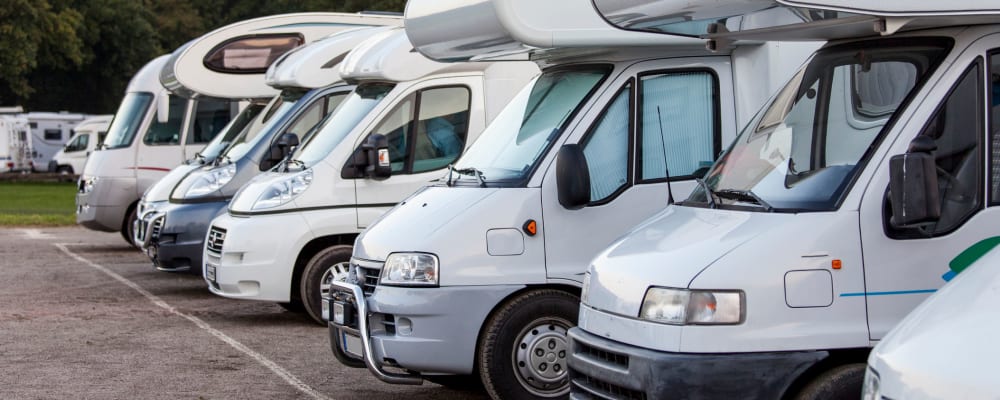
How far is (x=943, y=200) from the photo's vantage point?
624 cm

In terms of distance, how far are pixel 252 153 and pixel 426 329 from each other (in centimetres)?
641

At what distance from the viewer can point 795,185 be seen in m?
6.46

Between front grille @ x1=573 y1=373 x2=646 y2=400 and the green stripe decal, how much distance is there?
1289 mm

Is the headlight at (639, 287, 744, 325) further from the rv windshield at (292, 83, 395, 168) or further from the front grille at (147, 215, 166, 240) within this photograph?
the front grille at (147, 215, 166, 240)

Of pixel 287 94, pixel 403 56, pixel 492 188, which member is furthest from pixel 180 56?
pixel 492 188

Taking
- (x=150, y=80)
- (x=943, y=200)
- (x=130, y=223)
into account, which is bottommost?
(x=130, y=223)

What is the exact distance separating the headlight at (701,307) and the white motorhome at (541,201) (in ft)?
6.62

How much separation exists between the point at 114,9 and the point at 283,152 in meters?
50.1

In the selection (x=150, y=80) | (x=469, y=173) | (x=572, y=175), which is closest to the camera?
(x=572, y=175)

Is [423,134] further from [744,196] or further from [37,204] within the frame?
[37,204]

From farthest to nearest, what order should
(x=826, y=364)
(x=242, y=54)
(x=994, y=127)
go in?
(x=242, y=54), (x=994, y=127), (x=826, y=364)

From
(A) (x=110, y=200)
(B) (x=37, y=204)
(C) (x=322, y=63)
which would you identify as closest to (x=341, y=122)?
(C) (x=322, y=63)

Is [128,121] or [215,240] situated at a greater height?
[128,121]

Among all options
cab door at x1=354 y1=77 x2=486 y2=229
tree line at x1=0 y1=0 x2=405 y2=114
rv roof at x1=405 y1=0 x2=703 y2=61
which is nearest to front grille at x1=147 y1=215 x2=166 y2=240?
cab door at x1=354 y1=77 x2=486 y2=229
